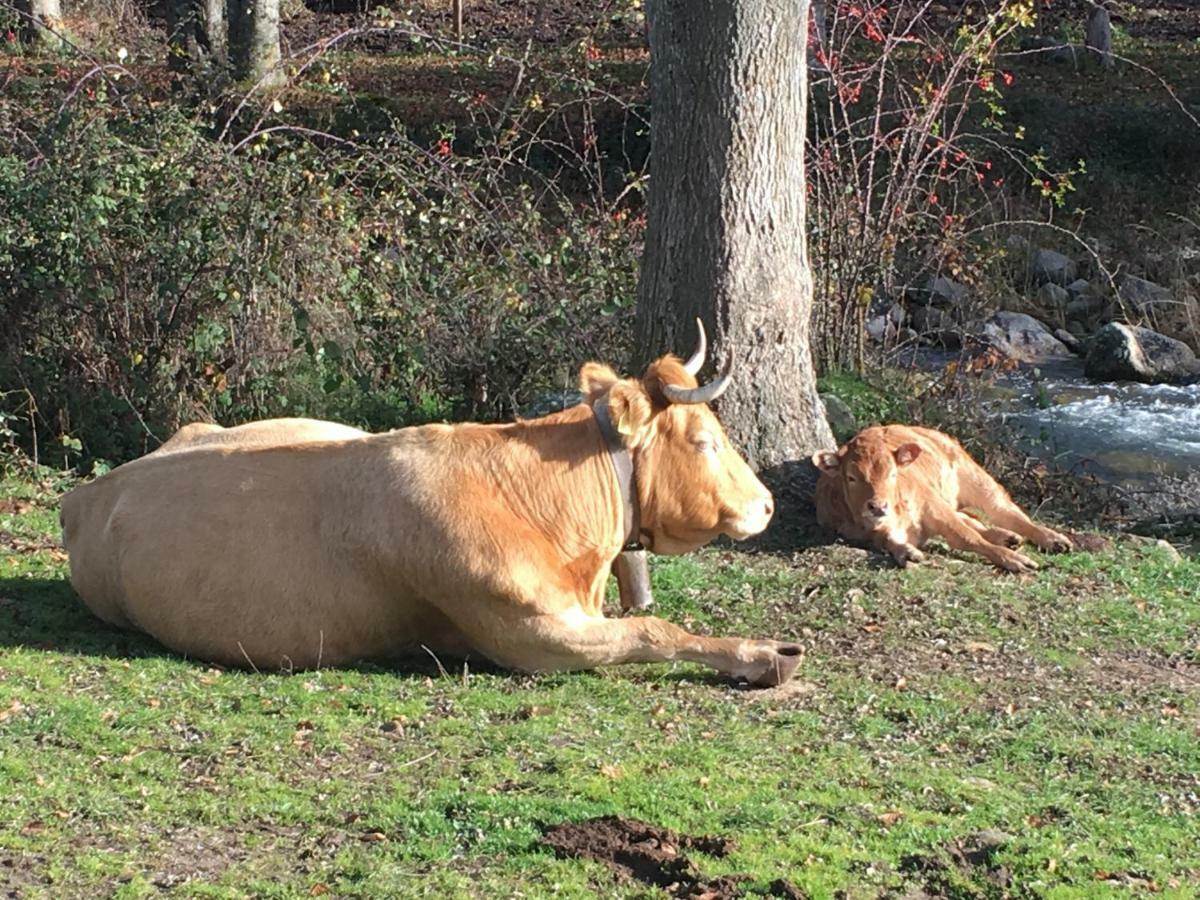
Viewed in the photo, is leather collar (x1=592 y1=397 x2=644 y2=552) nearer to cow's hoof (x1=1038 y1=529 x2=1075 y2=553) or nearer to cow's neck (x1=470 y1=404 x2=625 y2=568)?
cow's neck (x1=470 y1=404 x2=625 y2=568)

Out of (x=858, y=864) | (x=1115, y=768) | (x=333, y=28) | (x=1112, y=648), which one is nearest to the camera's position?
(x=858, y=864)

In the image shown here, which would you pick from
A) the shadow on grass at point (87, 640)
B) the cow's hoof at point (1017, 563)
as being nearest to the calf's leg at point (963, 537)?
the cow's hoof at point (1017, 563)

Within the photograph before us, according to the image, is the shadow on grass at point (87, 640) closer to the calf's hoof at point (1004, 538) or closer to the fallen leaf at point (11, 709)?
the fallen leaf at point (11, 709)

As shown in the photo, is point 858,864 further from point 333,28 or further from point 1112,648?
point 333,28

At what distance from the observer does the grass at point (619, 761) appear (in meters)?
5.64

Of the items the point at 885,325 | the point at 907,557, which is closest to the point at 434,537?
the point at 907,557

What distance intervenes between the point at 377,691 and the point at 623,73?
907 inches

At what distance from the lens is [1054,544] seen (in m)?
10.8

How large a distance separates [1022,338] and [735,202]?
1001 centimetres

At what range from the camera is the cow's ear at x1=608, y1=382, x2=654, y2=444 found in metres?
7.75

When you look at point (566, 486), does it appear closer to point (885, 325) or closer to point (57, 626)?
point (57, 626)

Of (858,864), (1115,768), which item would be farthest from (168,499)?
(1115,768)

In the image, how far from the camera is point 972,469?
11359 millimetres

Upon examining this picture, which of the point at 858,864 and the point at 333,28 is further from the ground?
the point at 333,28
